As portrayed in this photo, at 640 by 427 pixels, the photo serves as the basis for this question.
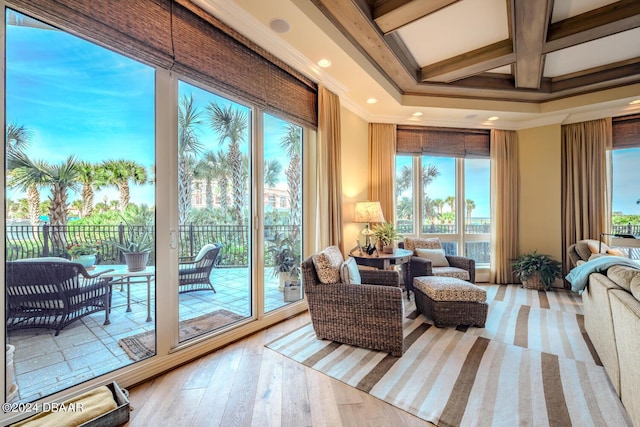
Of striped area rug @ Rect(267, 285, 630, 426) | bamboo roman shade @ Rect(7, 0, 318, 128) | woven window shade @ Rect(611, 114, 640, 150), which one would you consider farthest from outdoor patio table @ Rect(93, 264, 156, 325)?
woven window shade @ Rect(611, 114, 640, 150)

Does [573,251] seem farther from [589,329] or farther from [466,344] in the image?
[466,344]

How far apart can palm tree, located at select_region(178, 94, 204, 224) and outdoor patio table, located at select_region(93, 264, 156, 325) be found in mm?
464

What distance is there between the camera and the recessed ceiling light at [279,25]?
2281 millimetres

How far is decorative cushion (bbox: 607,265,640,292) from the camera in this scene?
1.81 meters

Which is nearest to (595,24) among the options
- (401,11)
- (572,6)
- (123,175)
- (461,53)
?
(572,6)

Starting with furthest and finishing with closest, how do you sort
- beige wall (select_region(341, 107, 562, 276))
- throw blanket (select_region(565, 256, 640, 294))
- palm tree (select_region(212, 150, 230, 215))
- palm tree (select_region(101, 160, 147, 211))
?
beige wall (select_region(341, 107, 562, 276)) → palm tree (select_region(212, 150, 230, 215)) → throw blanket (select_region(565, 256, 640, 294)) → palm tree (select_region(101, 160, 147, 211))

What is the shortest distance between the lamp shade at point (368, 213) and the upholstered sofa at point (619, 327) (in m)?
2.09

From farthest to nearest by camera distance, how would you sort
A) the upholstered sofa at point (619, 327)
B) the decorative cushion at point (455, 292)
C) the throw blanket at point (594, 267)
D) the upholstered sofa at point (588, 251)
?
the upholstered sofa at point (588, 251) → the decorative cushion at point (455, 292) → the throw blanket at point (594, 267) → the upholstered sofa at point (619, 327)

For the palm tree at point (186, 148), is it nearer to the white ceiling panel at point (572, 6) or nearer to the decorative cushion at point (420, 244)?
the decorative cushion at point (420, 244)

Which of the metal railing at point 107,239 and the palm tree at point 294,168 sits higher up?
the palm tree at point 294,168

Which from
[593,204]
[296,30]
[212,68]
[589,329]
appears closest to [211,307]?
[212,68]

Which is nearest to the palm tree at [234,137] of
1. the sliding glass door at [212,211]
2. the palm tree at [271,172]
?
the sliding glass door at [212,211]

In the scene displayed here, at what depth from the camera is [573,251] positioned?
3.85 metres

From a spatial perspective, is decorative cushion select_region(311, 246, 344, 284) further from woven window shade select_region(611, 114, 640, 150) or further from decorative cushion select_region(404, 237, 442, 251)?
woven window shade select_region(611, 114, 640, 150)
